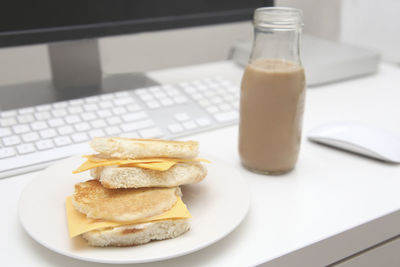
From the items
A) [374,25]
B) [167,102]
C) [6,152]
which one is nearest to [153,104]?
[167,102]

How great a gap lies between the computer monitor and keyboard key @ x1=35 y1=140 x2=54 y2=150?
165mm

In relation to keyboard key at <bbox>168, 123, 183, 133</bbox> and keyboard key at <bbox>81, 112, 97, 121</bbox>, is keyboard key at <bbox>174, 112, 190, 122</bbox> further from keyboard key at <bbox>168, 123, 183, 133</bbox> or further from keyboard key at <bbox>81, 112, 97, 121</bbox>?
keyboard key at <bbox>81, 112, 97, 121</bbox>

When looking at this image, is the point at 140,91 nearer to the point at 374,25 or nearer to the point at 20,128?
the point at 20,128

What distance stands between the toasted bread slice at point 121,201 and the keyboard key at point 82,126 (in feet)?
0.59

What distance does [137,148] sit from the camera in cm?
42

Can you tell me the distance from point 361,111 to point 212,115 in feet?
0.90

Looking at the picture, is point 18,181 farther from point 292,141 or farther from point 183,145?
point 292,141

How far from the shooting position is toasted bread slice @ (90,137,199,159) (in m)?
0.42

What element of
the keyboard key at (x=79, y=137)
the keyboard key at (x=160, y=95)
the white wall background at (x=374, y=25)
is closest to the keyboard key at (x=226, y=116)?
the keyboard key at (x=160, y=95)

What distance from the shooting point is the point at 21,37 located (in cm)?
64

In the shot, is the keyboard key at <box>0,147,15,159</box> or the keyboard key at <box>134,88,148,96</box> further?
the keyboard key at <box>134,88,148,96</box>

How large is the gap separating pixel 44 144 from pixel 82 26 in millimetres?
228

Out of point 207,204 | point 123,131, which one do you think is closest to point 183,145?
point 207,204

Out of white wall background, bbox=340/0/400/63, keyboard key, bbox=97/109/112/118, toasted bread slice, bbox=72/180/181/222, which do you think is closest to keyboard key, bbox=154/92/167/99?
keyboard key, bbox=97/109/112/118
